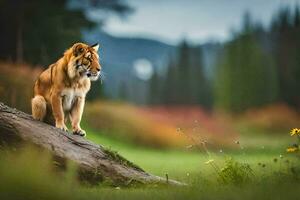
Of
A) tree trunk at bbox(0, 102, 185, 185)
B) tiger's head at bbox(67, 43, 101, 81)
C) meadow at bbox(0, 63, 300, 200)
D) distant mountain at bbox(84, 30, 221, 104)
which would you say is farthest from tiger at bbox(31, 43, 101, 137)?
distant mountain at bbox(84, 30, 221, 104)

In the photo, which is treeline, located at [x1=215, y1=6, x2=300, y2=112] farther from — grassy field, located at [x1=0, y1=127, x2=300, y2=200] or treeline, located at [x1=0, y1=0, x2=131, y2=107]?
grassy field, located at [x1=0, y1=127, x2=300, y2=200]

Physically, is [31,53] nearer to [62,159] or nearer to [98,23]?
[98,23]

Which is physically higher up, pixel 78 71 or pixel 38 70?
pixel 38 70

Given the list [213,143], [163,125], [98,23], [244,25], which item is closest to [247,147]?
[213,143]

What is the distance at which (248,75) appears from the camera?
23.8m

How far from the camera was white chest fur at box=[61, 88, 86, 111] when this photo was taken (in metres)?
7.91

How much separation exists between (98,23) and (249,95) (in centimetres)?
699

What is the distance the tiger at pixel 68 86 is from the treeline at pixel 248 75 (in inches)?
535

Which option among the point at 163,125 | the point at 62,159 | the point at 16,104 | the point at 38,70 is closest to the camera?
the point at 62,159

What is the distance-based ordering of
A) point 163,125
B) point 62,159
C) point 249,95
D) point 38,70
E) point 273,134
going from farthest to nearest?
point 249,95
point 273,134
point 163,125
point 38,70
point 62,159

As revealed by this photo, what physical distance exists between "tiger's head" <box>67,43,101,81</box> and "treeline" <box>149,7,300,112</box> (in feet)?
45.1

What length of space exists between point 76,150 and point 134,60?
20.0 meters

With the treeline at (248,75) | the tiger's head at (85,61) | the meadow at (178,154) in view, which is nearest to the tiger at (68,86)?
the tiger's head at (85,61)

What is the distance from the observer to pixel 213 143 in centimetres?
1762
